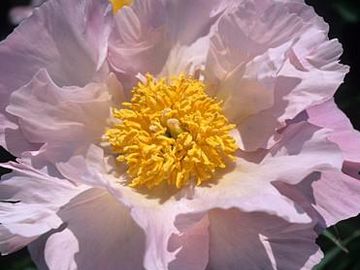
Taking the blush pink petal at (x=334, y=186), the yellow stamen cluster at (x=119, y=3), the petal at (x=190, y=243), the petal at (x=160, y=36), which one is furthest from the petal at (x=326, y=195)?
the yellow stamen cluster at (x=119, y=3)

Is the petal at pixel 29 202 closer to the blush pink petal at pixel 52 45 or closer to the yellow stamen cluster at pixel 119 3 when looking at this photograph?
the blush pink petal at pixel 52 45

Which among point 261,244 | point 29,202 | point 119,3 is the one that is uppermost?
point 119,3

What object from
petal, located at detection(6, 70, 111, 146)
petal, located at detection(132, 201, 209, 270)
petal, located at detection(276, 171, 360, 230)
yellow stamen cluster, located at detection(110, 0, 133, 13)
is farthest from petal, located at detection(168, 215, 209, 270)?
yellow stamen cluster, located at detection(110, 0, 133, 13)

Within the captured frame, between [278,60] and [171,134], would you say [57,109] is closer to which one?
[171,134]

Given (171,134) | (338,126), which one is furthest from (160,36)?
(338,126)

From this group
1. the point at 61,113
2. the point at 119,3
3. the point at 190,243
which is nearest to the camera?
the point at 190,243

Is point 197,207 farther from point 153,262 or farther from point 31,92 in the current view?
point 31,92

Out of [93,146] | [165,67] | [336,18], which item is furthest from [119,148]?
[336,18]
